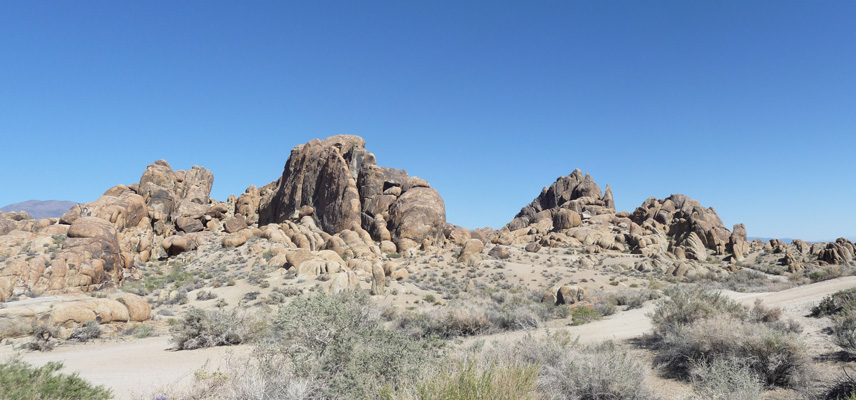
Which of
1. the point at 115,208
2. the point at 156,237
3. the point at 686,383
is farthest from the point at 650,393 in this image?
the point at 156,237

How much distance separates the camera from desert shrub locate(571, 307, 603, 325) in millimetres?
14759

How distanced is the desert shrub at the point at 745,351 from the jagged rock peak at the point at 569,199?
230 ft

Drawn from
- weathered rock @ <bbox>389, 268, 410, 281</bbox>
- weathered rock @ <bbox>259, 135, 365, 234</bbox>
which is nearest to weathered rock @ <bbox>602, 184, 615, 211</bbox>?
weathered rock @ <bbox>259, 135, 365, 234</bbox>

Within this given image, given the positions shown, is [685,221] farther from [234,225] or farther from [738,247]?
[234,225]

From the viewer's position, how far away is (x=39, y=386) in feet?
16.9

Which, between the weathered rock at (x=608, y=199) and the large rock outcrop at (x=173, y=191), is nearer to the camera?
the large rock outcrop at (x=173, y=191)

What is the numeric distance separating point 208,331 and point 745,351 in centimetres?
1352

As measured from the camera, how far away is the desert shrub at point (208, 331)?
449 inches

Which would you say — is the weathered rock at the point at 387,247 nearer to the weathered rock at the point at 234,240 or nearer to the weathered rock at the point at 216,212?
the weathered rock at the point at 234,240

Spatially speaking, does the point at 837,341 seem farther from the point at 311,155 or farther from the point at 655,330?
the point at 311,155

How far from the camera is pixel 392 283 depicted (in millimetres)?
27750

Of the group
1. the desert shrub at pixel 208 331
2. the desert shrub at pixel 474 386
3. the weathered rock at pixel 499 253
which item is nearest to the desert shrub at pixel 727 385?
the desert shrub at pixel 474 386

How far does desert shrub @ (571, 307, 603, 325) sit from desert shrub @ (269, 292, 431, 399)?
10049 mm

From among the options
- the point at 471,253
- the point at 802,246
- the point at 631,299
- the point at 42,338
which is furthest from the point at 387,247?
the point at 802,246
